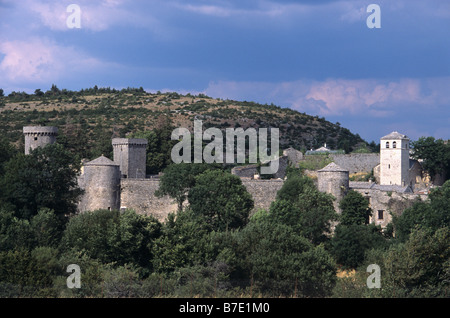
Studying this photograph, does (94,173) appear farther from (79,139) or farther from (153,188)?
(79,139)

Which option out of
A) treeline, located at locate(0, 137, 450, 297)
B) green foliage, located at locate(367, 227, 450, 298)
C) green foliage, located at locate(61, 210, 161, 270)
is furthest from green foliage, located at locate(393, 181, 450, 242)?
green foliage, located at locate(61, 210, 161, 270)

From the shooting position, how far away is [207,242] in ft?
107

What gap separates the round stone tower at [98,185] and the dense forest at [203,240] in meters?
0.89

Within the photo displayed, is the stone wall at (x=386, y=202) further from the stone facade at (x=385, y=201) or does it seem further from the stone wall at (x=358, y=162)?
the stone wall at (x=358, y=162)

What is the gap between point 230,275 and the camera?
96.4 ft

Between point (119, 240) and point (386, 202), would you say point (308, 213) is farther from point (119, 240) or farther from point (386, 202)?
point (119, 240)

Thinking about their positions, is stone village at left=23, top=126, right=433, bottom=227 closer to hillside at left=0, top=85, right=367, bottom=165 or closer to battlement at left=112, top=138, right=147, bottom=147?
battlement at left=112, top=138, right=147, bottom=147

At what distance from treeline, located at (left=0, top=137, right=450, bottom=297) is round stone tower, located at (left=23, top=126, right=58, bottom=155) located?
54.5 inches

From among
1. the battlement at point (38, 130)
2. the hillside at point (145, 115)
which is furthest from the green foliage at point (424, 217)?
the hillside at point (145, 115)

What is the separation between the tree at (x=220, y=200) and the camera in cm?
4212

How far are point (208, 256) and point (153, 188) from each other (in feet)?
50.3

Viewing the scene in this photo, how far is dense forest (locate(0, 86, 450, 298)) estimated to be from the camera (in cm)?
2553
